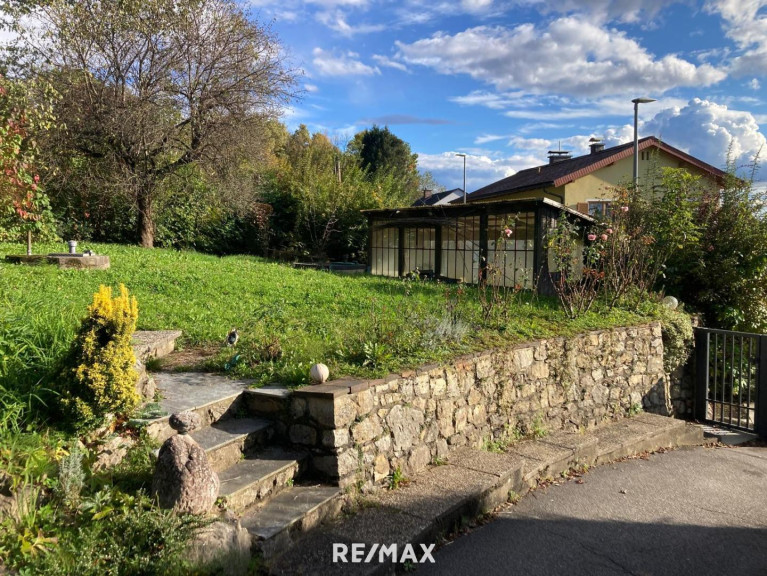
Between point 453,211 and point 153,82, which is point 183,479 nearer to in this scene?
point 453,211

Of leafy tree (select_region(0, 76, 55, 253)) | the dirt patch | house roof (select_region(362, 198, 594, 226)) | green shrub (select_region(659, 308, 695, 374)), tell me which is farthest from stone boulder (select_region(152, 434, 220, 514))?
house roof (select_region(362, 198, 594, 226))

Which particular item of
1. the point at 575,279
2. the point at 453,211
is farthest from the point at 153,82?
the point at 575,279

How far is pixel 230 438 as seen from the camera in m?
3.62

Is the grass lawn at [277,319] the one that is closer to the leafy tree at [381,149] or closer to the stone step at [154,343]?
the stone step at [154,343]

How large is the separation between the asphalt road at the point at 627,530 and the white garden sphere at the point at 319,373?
139cm

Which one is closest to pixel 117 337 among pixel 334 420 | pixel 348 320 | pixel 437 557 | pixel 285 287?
pixel 334 420

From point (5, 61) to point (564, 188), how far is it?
51.6 feet

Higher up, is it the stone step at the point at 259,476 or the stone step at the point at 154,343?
the stone step at the point at 154,343

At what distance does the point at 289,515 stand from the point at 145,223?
1359 centimetres

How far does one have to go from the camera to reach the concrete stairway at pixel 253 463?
3.16 metres

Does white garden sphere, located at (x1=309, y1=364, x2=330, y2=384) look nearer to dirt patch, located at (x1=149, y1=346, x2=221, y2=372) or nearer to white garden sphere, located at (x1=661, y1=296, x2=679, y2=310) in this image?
dirt patch, located at (x1=149, y1=346, x2=221, y2=372)

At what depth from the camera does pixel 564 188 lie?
18078 mm

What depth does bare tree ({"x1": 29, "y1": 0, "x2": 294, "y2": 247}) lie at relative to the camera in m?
13.0

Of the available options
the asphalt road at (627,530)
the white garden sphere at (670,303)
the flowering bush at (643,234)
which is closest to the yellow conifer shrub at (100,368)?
the asphalt road at (627,530)
